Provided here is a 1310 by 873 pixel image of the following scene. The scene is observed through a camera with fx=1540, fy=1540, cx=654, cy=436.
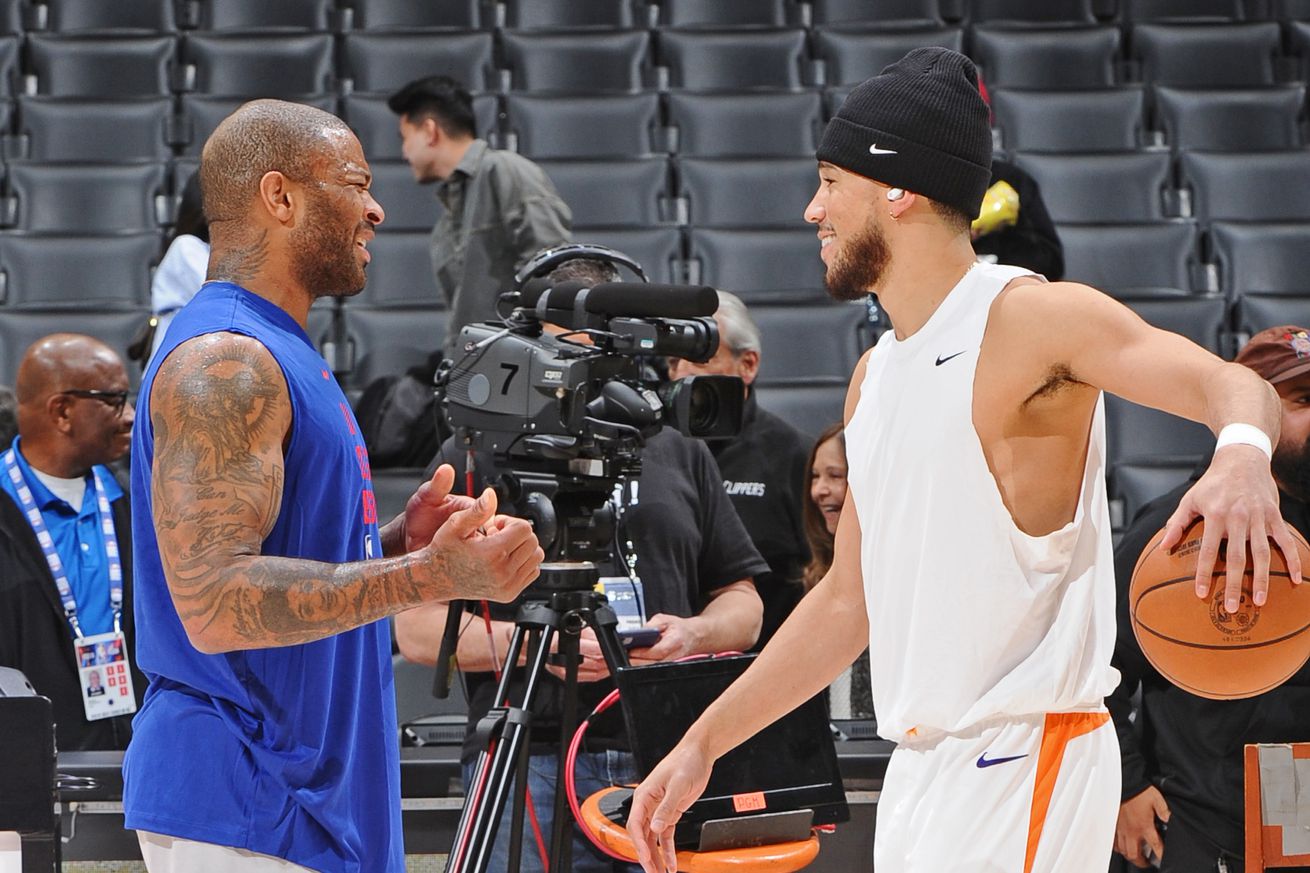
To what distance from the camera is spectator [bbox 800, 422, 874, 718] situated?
12.4ft

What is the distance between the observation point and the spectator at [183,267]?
4.32 metres

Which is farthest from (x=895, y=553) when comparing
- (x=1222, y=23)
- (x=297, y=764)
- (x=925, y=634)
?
(x=1222, y=23)

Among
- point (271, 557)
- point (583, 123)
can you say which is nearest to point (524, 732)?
point (271, 557)

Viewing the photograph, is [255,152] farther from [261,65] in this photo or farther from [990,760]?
[261,65]

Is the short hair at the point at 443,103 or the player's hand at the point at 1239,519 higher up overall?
the short hair at the point at 443,103

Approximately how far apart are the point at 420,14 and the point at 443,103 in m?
2.02

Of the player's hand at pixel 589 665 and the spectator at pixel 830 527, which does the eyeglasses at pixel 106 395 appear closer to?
the player's hand at pixel 589 665

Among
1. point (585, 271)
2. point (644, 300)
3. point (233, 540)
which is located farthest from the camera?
point (585, 271)

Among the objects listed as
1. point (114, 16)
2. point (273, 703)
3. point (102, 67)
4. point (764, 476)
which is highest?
point (114, 16)

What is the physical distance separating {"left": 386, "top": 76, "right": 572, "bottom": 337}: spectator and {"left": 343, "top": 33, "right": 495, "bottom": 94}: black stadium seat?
4.89 feet

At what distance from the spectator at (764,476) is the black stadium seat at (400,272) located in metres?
1.77

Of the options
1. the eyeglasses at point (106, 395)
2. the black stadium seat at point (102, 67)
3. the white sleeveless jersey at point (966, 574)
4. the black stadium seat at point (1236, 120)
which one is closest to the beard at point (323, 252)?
the white sleeveless jersey at point (966, 574)

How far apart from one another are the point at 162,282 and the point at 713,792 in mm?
2489

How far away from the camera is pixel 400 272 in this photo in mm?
5672
